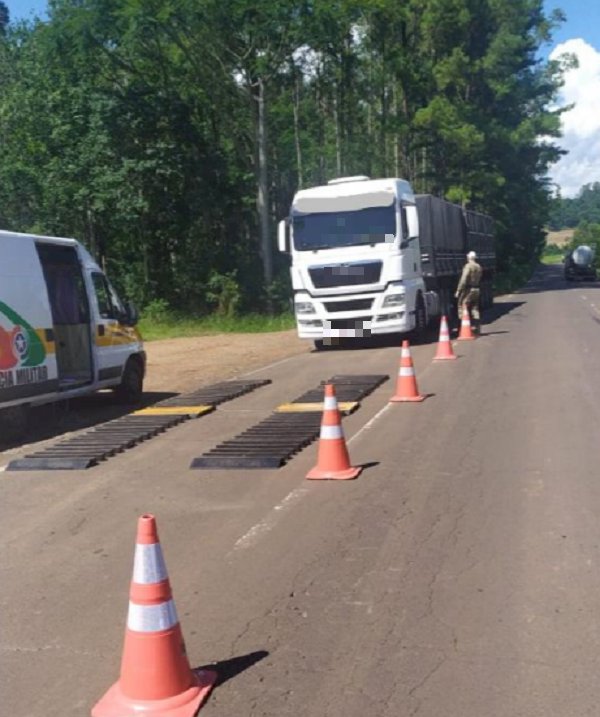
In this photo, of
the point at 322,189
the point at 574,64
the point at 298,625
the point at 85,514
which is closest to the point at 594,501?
the point at 298,625

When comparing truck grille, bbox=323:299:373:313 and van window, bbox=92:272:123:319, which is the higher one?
van window, bbox=92:272:123:319

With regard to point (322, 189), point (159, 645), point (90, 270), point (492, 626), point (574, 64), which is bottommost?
point (492, 626)

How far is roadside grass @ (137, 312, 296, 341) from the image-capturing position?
30203 mm

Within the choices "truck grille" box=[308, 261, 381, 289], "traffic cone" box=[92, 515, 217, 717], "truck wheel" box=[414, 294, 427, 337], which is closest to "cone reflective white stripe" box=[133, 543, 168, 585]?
"traffic cone" box=[92, 515, 217, 717]

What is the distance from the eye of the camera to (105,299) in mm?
13820

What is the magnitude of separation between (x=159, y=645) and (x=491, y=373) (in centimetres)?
1180

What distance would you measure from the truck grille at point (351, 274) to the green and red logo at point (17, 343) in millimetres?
9116

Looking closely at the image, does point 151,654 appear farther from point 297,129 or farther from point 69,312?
point 297,129

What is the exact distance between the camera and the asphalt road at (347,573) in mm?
4199

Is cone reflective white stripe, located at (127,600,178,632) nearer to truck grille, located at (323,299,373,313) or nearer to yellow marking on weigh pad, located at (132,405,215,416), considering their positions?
yellow marking on weigh pad, located at (132,405,215,416)

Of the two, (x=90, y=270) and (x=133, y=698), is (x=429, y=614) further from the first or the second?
(x=90, y=270)

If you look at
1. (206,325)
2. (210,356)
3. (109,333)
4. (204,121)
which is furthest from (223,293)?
(109,333)

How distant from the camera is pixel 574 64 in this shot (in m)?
53.5

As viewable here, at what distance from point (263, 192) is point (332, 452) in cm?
2786
